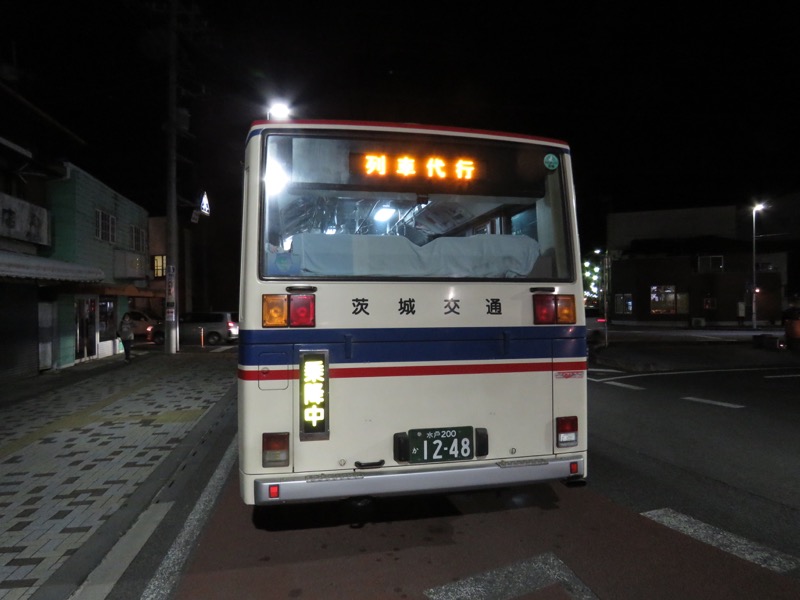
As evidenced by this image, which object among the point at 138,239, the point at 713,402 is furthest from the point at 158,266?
the point at 713,402

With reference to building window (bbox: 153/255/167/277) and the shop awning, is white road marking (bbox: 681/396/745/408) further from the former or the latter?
building window (bbox: 153/255/167/277)

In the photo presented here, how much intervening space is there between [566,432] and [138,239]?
21457mm

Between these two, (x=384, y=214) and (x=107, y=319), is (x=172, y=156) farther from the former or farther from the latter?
(x=384, y=214)

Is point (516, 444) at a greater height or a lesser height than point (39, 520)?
greater

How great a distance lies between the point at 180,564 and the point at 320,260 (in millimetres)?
2464

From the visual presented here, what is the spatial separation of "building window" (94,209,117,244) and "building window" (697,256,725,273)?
4305 cm

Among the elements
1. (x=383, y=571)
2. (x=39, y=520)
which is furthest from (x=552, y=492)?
(x=39, y=520)

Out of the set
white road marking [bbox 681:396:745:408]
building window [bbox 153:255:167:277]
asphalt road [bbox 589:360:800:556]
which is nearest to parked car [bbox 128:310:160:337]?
building window [bbox 153:255:167:277]

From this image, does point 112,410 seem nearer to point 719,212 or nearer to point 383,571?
point 383,571

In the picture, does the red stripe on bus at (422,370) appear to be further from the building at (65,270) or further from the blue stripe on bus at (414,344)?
the building at (65,270)

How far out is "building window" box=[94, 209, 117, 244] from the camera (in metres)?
17.6

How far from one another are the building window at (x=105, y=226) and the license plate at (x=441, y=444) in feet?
55.7

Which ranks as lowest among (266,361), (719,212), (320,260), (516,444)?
(516,444)

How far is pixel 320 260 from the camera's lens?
3951mm
